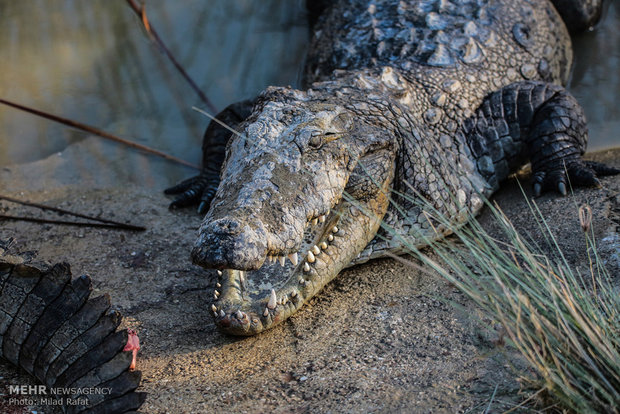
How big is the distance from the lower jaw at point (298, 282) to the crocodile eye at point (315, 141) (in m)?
0.30

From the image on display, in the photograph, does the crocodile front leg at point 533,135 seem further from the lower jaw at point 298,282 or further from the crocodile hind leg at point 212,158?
the crocodile hind leg at point 212,158

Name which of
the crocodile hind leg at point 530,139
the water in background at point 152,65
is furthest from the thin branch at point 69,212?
the crocodile hind leg at point 530,139

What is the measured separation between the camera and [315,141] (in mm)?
2777

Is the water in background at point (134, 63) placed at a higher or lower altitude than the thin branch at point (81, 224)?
higher

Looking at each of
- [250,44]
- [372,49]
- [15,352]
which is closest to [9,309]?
[15,352]

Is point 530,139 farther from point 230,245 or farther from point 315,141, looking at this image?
point 230,245

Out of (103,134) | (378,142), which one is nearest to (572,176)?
(378,142)

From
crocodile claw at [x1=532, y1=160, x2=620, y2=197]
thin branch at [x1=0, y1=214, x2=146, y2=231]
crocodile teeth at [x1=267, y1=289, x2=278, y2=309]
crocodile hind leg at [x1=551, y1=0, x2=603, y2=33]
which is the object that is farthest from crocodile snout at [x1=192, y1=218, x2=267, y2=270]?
crocodile hind leg at [x1=551, y1=0, x2=603, y2=33]

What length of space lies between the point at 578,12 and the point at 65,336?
4.40m

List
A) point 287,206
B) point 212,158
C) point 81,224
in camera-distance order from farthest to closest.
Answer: point 212,158 → point 81,224 → point 287,206

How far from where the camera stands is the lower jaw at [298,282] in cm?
260

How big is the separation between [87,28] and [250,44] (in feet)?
4.23

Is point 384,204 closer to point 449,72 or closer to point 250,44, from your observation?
point 449,72

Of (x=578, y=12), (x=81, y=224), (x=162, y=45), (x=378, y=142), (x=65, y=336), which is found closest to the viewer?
(x=65, y=336)
